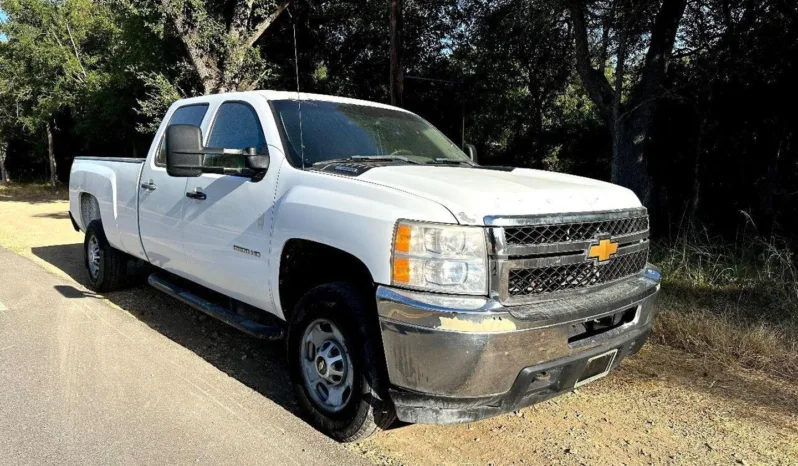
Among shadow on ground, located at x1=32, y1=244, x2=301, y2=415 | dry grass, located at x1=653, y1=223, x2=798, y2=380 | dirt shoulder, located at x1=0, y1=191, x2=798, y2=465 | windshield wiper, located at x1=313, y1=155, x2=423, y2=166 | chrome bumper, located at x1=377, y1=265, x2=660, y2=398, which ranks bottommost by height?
dirt shoulder, located at x1=0, y1=191, x2=798, y2=465

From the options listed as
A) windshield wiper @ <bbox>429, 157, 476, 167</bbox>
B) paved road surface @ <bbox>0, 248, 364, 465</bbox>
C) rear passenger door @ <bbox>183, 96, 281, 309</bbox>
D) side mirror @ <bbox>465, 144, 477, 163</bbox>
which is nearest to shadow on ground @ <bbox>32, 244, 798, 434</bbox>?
paved road surface @ <bbox>0, 248, 364, 465</bbox>

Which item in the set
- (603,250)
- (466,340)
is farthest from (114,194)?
(603,250)

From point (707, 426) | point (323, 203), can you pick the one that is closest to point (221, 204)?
point (323, 203)

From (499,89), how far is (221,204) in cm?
1448

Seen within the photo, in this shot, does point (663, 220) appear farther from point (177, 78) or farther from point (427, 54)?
point (177, 78)

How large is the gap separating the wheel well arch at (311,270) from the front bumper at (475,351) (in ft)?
1.30

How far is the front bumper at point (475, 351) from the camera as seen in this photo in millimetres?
2566

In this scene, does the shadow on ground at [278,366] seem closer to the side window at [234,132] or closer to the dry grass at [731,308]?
the dry grass at [731,308]

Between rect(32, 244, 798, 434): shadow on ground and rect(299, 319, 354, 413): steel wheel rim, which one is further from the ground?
rect(299, 319, 354, 413): steel wheel rim

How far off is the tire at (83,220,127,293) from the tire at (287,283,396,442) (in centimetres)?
362

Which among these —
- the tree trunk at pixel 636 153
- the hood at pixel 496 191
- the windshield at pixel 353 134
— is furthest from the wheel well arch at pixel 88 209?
the tree trunk at pixel 636 153

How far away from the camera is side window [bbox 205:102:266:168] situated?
13.0 ft

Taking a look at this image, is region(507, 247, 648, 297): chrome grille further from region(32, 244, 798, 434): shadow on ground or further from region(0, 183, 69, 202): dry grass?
region(0, 183, 69, 202): dry grass

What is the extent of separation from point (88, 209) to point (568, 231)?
5921 mm
